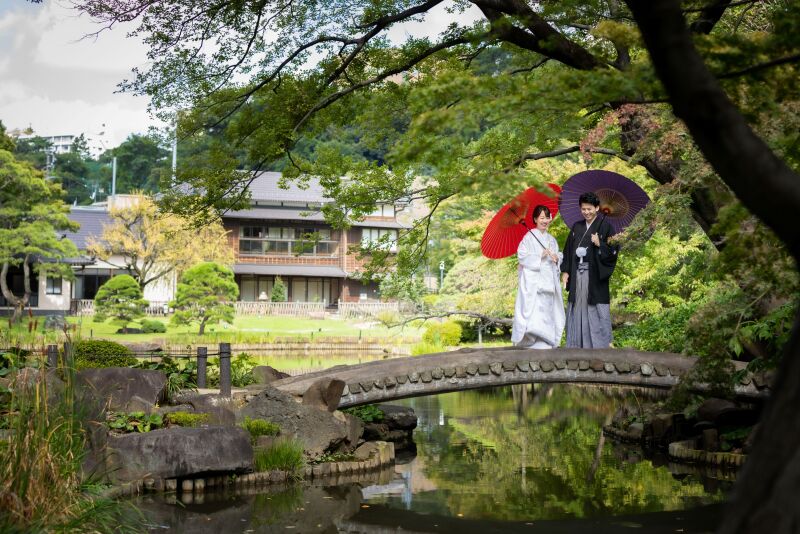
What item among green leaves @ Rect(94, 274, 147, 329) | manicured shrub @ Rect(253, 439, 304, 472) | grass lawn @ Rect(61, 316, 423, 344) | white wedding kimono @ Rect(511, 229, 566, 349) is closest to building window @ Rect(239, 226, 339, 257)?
grass lawn @ Rect(61, 316, 423, 344)

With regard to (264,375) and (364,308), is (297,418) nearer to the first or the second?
(264,375)

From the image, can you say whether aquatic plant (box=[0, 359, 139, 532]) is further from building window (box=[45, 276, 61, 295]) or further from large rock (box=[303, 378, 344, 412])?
building window (box=[45, 276, 61, 295])

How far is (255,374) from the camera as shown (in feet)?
40.3

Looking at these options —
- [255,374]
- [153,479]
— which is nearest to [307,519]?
[153,479]

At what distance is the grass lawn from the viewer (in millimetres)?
28359

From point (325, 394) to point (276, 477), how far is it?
4.51 ft

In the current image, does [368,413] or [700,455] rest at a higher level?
[368,413]

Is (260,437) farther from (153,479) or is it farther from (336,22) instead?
(336,22)

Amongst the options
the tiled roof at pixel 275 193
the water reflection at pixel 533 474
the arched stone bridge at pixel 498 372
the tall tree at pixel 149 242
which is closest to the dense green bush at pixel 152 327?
the tall tree at pixel 149 242

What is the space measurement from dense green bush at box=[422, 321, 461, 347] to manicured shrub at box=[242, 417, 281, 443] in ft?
58.6

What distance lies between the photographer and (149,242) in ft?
119

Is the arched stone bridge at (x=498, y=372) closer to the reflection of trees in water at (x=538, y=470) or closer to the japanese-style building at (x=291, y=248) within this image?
the reflection of trees in water at (x=538, y=470)

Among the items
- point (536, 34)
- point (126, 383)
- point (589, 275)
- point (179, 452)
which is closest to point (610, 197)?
point (589, 275)

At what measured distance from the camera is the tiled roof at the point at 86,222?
40.1 m
